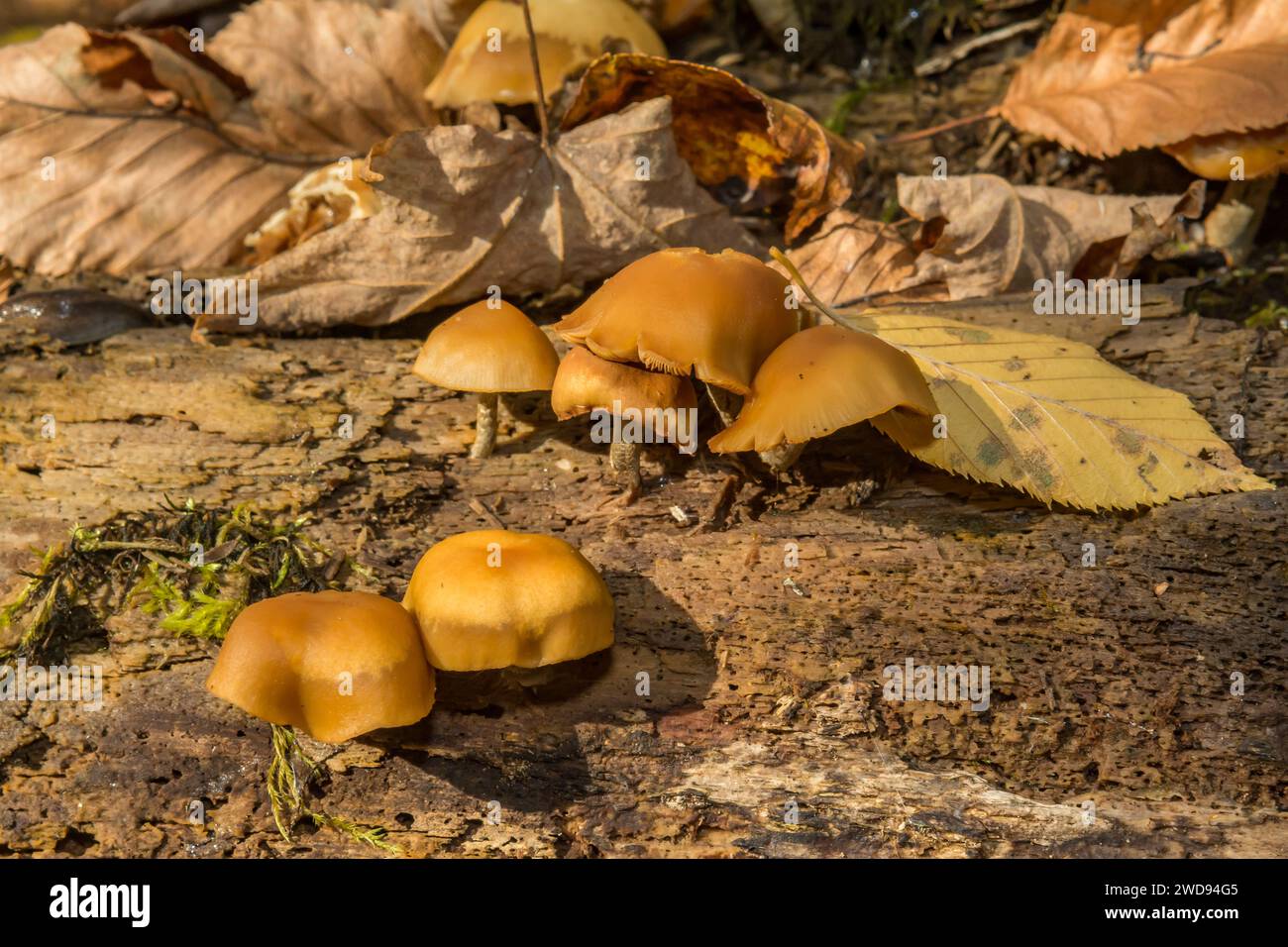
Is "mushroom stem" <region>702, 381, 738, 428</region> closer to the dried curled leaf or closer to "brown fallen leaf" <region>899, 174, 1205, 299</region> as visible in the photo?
"brown fallen leaf" <region>899, 174, 1205, 299</region>

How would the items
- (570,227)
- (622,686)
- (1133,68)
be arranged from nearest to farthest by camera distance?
(622,686), (570,227), (1133,68)

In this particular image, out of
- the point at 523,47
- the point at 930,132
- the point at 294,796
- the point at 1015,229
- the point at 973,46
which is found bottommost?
the point at 294,796

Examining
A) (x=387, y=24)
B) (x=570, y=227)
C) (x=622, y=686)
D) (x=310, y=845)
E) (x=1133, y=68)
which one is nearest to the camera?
(x=310, y=845)

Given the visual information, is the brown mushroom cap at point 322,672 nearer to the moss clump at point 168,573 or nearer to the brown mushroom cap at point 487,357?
the moss clump at point 168,573

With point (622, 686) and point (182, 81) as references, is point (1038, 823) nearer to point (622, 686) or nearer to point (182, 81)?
point (622, 686)

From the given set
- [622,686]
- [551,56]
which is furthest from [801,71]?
[622,686]

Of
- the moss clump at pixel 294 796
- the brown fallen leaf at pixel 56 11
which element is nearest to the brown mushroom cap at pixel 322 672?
the moss clump at pixel 294 796

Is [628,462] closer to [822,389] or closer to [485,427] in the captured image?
[485,427]

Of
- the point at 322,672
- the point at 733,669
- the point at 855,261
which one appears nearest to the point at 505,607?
the point at 322,672
